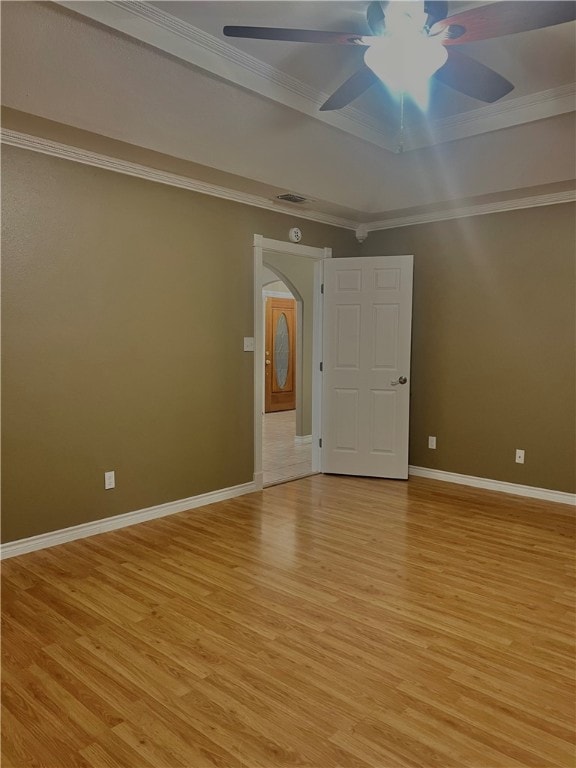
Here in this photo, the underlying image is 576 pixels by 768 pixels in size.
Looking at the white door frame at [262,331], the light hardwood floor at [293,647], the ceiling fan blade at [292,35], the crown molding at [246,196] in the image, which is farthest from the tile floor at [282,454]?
the ceiling fan blade at [292,35]

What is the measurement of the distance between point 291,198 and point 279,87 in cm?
146

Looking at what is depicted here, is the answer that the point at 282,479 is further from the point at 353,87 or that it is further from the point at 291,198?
the point at 353,87

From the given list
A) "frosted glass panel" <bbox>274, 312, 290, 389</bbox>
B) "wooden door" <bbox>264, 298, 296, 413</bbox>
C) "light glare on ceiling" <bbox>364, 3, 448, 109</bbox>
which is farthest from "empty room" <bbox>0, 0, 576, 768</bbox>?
"frosted glass panel" <bbox>274, 312, 290, 389</bbox>

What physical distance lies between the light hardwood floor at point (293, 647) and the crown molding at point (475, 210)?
266 cm

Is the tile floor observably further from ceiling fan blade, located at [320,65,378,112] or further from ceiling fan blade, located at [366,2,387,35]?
ceiling fan blade, located at [366,2,387,35]

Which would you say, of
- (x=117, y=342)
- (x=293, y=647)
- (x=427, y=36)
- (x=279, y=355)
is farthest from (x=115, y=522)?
(x=279, y=355)

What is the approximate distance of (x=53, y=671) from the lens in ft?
7.47

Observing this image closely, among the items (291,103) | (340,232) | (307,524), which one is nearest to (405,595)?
(307,524)

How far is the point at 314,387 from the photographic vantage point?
5676 millimetres

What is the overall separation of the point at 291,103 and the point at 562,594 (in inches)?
129

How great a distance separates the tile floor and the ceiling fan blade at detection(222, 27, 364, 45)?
150 inches

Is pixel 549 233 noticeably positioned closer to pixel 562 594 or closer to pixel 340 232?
pixel 340 232

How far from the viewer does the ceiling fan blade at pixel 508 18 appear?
1.85 metres

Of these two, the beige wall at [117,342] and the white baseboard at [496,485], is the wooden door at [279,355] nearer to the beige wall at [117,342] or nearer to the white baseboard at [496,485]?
the white baseboard at [496,485]
